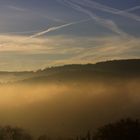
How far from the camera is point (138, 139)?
11488 cm

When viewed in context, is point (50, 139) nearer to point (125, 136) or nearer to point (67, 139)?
point (67, 139)

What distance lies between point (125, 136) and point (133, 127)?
27.4ft

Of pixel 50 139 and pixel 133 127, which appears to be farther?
pixel 50 139

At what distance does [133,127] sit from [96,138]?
30.2 feet

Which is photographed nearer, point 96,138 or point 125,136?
point 125,136

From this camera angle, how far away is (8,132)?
144 meters

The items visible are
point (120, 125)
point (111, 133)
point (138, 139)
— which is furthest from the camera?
point (120, 125)

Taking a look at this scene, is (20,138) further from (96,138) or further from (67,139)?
(67,139)

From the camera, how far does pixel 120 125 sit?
437 ft

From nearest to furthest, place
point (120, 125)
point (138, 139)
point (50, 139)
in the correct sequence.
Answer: point (138, 139) < point (120, 125) < point (50, 139)

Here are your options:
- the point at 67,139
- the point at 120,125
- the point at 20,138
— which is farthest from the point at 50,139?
the point at 120,125

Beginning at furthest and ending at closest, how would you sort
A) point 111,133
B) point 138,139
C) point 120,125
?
point 120,125
point 111,133
point 138,139

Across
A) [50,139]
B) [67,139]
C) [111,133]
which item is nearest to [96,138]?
[111,133]

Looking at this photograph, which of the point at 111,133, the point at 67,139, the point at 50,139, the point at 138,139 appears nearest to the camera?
the point at 138,139
